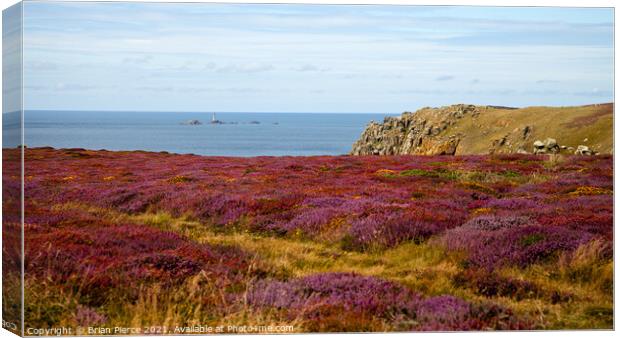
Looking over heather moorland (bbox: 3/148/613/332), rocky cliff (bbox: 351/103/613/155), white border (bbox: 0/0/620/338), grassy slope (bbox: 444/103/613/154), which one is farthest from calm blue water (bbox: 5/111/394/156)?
grassy slope (bbox: 444/103/613/154)

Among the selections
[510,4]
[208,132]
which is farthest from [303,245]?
[510,4]

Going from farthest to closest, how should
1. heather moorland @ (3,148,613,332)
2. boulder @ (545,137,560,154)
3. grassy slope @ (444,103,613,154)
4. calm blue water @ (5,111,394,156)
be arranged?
boulder @ (545,137,560,154) → grassy slope @ (444,103,613,154) → calm blue water @ (5,111,394,156) → heather moorland @ (3,148,613,332)

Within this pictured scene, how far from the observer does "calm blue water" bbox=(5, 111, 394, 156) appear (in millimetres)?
14930

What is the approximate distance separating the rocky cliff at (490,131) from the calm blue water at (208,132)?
1.66 metres

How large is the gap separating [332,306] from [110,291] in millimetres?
3746

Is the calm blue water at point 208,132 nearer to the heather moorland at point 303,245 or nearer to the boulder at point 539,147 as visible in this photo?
the heather moorland at point 303,245

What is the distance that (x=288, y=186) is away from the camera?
17.5 metres

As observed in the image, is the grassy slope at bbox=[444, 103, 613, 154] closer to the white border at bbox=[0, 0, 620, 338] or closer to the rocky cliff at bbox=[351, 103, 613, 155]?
the rocky cliff at bbox=[351, 103, 613, 155]

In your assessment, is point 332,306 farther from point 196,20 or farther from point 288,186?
point 196,20

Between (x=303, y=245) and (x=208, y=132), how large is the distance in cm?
278

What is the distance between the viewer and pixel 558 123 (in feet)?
60.3

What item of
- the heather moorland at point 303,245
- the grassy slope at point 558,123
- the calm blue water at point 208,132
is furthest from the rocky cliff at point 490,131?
the calm blue water at point 208,132

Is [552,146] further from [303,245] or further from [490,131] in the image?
[303,245]

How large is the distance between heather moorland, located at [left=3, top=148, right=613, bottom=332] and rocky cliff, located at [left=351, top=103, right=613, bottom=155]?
0.74 meters
